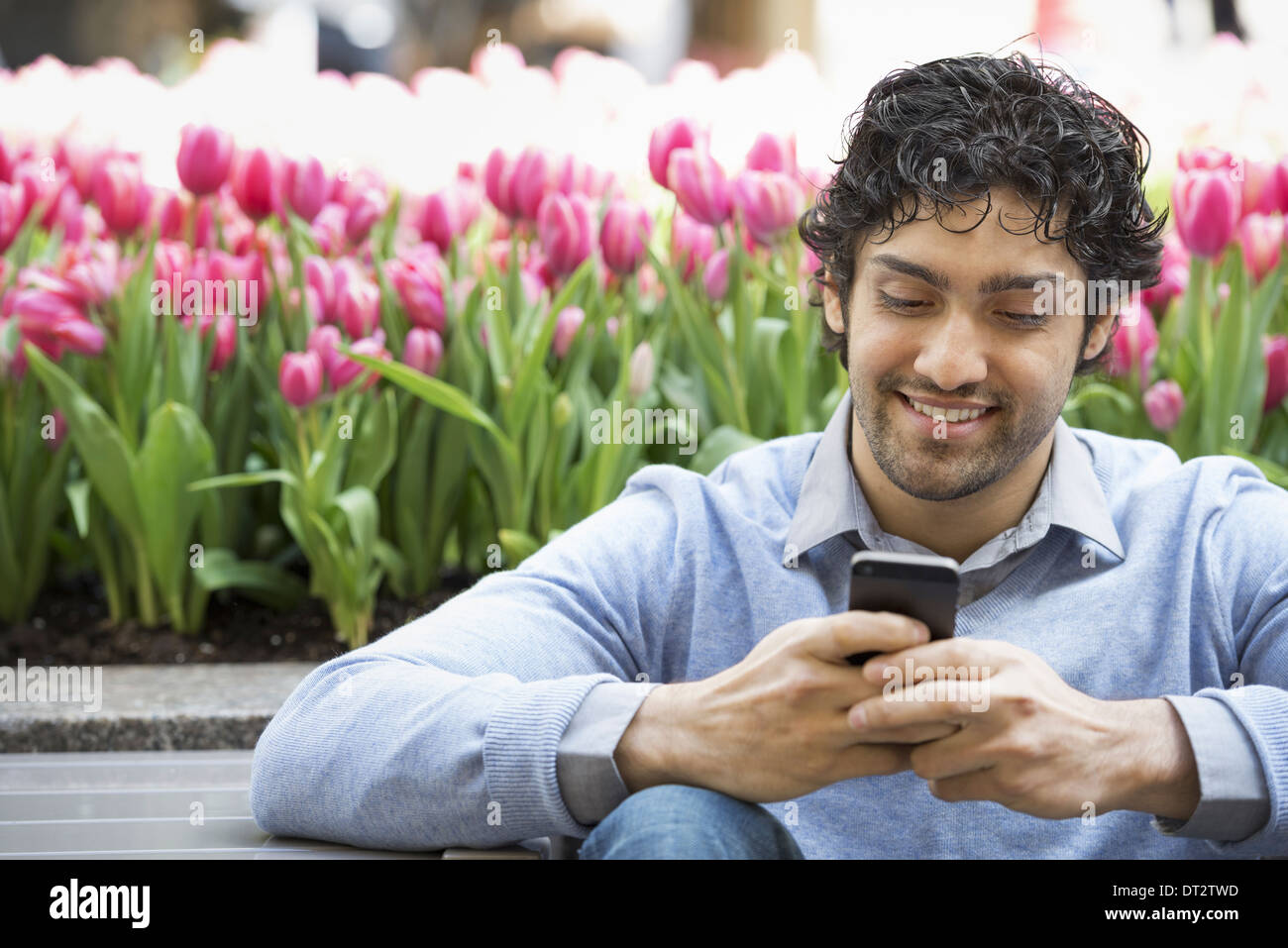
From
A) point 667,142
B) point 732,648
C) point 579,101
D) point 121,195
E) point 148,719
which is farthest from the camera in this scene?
point 579,101

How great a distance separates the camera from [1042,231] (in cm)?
137

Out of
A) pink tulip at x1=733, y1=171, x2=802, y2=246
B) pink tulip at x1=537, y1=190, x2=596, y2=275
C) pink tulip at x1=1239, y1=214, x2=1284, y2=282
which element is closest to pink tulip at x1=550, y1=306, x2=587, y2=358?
pink tulip at x1=537, y1=190, x2=596, y2=275

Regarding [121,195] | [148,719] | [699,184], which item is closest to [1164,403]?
[699,184]

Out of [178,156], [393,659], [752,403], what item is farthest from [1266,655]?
[178,156]

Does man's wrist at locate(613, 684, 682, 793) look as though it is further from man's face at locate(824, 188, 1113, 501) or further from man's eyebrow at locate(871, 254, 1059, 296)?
man's eyebrow at locate(871, 254, 1059, 296)

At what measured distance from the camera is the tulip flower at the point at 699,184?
2.17 m

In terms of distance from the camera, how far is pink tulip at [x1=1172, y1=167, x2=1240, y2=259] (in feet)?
6.66

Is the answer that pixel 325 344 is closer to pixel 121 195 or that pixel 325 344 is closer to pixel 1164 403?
pixel 121 195

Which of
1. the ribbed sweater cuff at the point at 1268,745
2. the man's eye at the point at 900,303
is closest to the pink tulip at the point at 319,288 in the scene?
the man's eye at the point at 900,303

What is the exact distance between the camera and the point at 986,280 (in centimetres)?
134

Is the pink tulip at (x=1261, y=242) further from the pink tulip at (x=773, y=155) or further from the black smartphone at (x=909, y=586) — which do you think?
the black smartphone at (x=909, y=586)

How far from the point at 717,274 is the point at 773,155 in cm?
22
